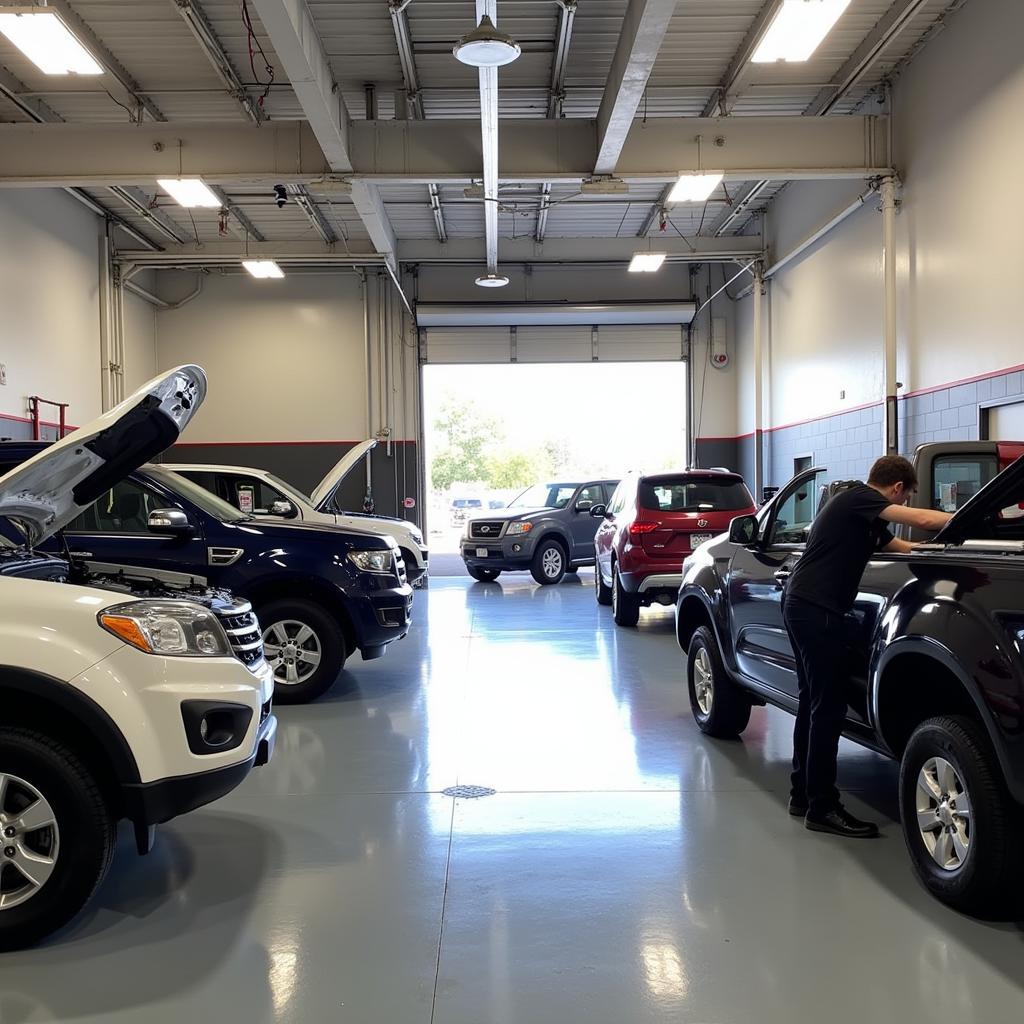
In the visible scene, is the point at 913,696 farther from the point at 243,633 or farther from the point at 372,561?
the point at 372,561

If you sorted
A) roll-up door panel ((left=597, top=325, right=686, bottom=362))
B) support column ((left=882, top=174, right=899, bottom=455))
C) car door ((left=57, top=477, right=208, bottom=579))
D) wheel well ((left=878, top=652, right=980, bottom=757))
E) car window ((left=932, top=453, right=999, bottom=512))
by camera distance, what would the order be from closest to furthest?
wheel well ((left=878, top=652, right=980, bottom=757)) → car window ((left=932, top=453, right=999, bottom=512)) → car door ((left=57, top=477, right=208, bottom=579)) → support column ((left=882, top=174, right=899, bottom=455)) → roll-up door panel ((left=597, top=325, right=686, bottom=362))

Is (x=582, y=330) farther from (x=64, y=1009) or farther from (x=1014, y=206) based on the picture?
(x=64, y=1009)

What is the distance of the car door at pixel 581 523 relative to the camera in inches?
637

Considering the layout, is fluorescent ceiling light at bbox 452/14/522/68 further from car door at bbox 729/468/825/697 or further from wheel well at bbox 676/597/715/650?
wheel well at bbox 676/597/715/650

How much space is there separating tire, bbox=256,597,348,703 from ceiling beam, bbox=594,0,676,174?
5.54 metres

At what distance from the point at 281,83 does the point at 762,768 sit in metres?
10.3

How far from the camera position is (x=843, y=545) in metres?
4.07

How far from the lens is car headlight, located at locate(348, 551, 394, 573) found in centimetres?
706

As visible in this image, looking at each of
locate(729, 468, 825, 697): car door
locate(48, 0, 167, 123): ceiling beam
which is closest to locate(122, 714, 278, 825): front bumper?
locate(729, 468, 825, 697): car door

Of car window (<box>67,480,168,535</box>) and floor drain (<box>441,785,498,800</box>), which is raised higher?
car window (<box>67,480,168,535</box>)

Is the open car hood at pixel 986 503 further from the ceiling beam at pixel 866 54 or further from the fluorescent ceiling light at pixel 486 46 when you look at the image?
the ceiling beam at pixel 866 54

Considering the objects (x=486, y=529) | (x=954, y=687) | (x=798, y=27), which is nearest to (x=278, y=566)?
(x=954, y=687)

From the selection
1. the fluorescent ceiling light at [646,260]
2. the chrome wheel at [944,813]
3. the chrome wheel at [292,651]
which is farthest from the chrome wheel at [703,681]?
the fluorescent ceiling light at [646,260]

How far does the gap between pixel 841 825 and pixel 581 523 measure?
1209 cm
